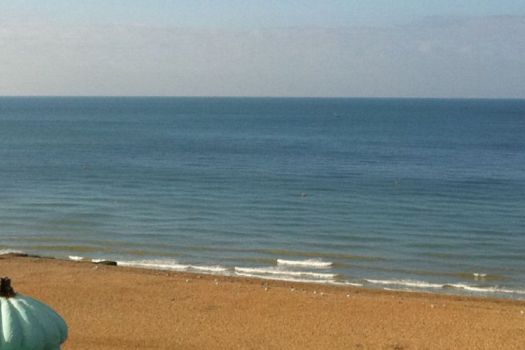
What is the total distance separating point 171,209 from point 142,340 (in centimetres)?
2057

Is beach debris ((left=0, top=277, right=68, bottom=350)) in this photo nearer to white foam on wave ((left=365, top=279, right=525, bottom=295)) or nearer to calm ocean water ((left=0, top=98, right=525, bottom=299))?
calm ocean water ((left=0, top=98, right=525, bottom=299))

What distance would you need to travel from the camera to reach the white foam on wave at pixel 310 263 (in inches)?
949

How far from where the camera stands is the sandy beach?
14.0 metres

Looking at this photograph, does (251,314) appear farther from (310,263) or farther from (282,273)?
(310,263)

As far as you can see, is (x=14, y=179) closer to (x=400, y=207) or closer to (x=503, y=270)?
(x=400, y=207)

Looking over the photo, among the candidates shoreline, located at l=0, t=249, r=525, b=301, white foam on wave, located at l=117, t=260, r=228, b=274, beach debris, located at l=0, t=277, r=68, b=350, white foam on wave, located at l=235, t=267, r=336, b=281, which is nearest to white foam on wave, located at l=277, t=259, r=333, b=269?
shoreline, located at l=0, t=249, r=525, b=301

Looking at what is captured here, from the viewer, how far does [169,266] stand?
Result: 2386cm

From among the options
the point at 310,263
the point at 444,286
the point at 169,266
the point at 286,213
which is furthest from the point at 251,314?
the point at 286,213

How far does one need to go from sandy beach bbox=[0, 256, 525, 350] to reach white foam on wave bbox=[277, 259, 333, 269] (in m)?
3.96

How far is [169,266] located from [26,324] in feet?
64.6

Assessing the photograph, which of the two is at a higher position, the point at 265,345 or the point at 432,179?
the point at 432,179

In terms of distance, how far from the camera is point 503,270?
24.1 metres

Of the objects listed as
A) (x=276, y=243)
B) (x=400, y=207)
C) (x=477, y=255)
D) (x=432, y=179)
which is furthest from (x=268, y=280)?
(x=432, y=179)

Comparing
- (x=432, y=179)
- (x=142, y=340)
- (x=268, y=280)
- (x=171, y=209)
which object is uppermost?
(x=432, y=179)
